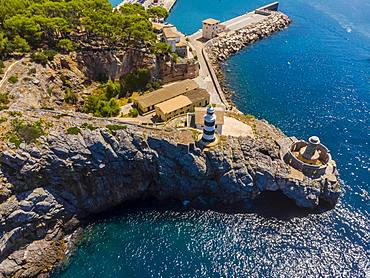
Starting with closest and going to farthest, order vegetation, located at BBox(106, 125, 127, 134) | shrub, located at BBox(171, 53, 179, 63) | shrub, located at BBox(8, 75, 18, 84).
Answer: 1. vegetation, located at BBox(106, 125, 127, 134)
2. shrub, located at BBox(8, 75, 18, 84)
3. shrub, located at BBox(171, 53, 179, 63)

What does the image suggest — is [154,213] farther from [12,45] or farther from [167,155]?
[12,45]

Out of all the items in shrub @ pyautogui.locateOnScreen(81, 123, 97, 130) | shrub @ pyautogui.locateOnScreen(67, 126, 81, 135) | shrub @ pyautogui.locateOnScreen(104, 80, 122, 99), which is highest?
shrub @ pyautogui.locateOnScreen(67, 126, 81, 135)

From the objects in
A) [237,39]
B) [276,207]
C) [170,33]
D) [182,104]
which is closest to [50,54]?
[182,104]

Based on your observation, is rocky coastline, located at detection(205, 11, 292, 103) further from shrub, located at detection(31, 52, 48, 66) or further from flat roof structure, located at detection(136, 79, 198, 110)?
shrub, located at detection(31, 52, 48, 66)

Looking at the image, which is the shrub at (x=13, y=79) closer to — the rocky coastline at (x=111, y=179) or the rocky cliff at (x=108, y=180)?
the rocky coastline at (x=111, y=179)

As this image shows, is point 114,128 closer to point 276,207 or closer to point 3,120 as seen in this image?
point 3,120

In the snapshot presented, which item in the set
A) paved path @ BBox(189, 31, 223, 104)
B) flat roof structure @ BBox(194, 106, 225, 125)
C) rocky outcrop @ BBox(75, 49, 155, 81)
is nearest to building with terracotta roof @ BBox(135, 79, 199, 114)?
paved path @ BBox(189, 31, 223, 104)

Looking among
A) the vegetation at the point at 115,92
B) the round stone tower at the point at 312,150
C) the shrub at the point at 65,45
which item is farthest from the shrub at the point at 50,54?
the round stone tower at the point at 312,150
